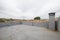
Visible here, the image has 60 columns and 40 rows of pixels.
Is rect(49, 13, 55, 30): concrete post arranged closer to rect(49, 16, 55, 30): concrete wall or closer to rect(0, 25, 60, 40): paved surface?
rect(49, 16, 55, 30): concrete wall

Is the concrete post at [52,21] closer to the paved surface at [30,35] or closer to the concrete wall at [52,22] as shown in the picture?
the concrete wall at [52,22]

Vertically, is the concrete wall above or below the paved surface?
above

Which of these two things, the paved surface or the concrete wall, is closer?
the paved surface

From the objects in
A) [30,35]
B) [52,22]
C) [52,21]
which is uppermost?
[52,21]

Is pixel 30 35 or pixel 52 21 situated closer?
pixel 30 35

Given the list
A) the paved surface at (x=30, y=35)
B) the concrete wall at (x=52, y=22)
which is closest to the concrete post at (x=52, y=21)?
the concrete wall at (x=52, y=22)

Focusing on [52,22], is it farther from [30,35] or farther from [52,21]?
[30,35]

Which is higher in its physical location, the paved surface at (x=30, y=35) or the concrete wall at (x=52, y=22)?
the concrete wall at (x=52, y=22)

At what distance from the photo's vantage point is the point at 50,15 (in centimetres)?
773

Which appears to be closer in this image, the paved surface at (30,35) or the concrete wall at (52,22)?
the paved surface at (30,35)

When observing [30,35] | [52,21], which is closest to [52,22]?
[52,21]

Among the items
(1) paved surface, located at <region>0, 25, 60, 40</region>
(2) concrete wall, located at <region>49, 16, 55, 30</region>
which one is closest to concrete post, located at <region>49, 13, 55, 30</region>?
(2) concrete wall, located at <region>49, 16, 55, 30</region>

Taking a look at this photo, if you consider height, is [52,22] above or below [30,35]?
above

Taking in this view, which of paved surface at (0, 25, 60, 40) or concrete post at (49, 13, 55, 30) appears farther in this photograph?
concrete post at (49, 13, 55, 30)
